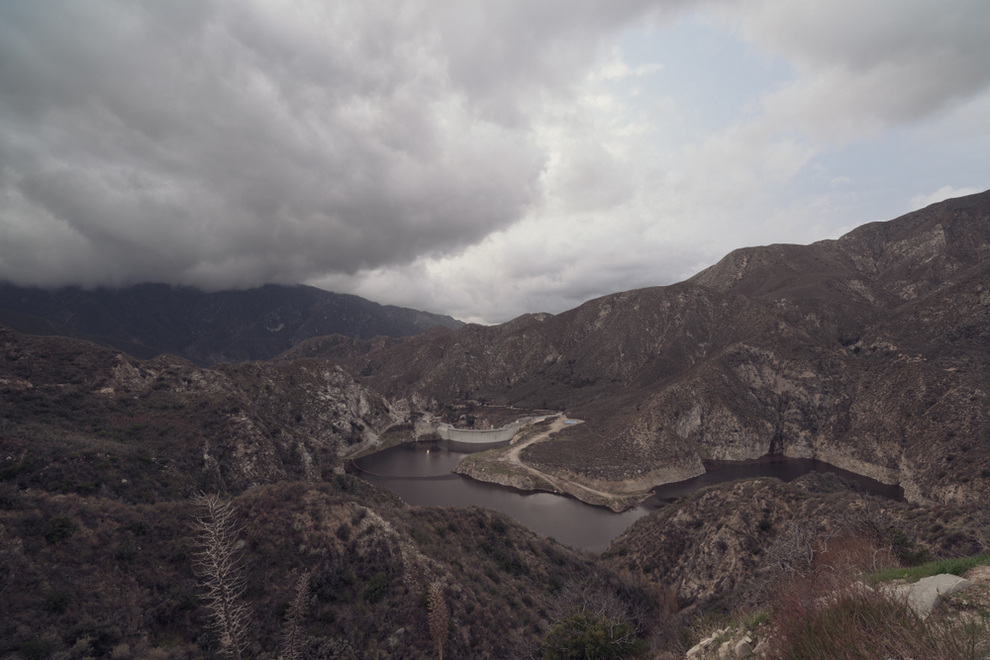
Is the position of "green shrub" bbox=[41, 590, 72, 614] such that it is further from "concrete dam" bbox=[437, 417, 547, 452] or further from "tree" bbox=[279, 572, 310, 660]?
"concrete dam" bbox=[437, 417, 547, 452]

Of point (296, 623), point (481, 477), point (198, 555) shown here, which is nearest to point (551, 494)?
point (481, 477)

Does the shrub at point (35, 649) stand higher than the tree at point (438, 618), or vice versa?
the shrub at point (35, 649)

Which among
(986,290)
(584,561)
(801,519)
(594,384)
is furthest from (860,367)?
(584,561)

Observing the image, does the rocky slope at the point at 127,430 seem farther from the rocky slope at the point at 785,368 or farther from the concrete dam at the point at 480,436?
the rocky slope at the point at 785,368

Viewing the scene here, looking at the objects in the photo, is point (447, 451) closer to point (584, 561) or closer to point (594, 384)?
point (594, 384)

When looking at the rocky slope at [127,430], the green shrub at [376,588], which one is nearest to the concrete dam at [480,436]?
the rocky slope at [127,430]

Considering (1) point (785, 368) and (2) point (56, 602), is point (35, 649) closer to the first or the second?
(2) point (56, 602)
